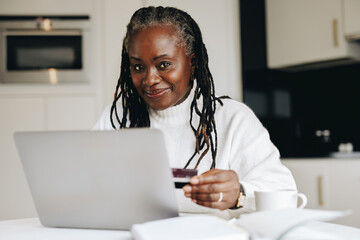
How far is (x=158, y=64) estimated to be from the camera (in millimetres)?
1261

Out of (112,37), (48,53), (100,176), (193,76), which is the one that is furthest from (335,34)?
(100,176)

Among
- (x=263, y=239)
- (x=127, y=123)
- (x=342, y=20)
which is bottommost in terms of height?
(x=263, y=239)

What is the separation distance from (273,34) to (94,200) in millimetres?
2404

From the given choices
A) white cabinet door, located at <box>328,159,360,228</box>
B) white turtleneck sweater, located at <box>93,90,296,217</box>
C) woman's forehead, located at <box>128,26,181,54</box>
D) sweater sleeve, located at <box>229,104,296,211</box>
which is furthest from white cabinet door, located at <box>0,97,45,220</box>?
white cabinet door, located at <box>328,159,360,228</box>

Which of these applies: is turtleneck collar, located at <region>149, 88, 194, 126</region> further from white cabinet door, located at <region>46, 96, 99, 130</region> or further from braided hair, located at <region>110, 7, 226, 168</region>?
white cabinet door, located at <region>46, 96, 99, 130</region>

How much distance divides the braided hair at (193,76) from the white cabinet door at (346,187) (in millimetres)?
1259

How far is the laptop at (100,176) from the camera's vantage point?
74cm

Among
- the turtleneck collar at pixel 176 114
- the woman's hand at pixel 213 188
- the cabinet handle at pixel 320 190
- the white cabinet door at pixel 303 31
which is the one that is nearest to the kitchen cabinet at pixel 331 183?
the cabinet handle at pixel 320 190

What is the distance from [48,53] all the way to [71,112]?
1.36ft

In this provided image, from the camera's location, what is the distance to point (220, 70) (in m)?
2.85

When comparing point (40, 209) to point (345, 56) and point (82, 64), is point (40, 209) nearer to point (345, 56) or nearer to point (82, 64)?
point (82, 64)

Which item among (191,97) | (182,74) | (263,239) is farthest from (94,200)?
(191,97)

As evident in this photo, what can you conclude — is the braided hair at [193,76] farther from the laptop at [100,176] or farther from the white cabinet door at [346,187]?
the white cabinet door at [346,187]

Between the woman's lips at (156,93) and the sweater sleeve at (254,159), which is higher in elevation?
the woman's lips at (156,93)
